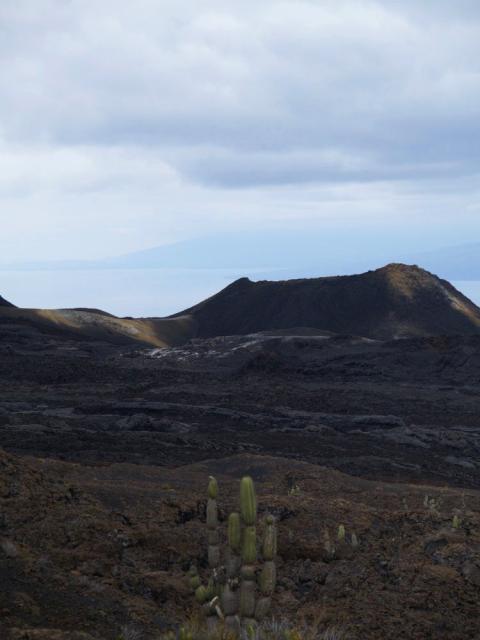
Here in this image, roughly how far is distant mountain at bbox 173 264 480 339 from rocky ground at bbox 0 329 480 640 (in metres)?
21.3

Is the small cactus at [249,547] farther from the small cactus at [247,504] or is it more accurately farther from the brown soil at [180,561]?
the brown soil at [180,561]

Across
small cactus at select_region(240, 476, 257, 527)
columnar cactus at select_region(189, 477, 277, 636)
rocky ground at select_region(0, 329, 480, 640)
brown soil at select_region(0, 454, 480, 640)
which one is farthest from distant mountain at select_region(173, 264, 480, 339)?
small cactus at select_region(240, 476, 257, 527)

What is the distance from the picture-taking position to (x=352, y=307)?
70.9m

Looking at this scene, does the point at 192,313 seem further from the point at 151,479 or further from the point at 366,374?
the point at 151,479

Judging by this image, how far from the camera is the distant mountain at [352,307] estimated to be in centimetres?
6669

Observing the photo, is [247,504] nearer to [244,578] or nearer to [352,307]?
[244,578]

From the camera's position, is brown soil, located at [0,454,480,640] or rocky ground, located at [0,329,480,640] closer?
brown soil, located at [0,454,480,640]

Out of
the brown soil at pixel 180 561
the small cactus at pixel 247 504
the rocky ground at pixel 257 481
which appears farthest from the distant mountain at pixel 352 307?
the small cactus at pixel 247 504

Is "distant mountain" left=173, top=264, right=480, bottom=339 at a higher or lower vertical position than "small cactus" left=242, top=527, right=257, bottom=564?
higher

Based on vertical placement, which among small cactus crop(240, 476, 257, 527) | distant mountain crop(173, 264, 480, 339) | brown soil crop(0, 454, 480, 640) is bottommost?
brown soil crop(0, 454, 480, 640)

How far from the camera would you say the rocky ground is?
8266 millimetres

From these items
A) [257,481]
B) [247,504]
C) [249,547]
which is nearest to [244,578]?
[249,547]

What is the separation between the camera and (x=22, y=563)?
828 cm

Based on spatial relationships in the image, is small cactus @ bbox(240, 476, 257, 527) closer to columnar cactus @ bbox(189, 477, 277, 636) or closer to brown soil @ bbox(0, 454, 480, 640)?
columnar cactus @ bbox(189, 477, 277, 636)
